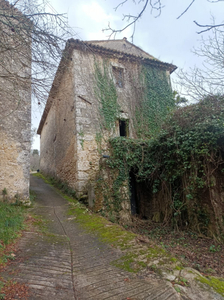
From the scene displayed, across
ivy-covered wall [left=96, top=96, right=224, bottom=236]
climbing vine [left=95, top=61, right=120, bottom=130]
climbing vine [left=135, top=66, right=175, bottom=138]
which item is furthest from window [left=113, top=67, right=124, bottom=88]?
ivy-covered wall [left=96, top=96, right=224, bottom=236]

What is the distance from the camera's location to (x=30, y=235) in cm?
368

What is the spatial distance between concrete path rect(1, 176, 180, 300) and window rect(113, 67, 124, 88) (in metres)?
7.67

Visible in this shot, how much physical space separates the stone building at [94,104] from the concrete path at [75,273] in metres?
4.03

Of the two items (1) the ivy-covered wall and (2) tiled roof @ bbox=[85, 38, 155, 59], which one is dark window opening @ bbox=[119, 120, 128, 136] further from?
(2) tiled roof @ bbox=[85, 38, 155, 59]

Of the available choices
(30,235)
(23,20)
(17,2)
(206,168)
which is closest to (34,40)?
(23,20)

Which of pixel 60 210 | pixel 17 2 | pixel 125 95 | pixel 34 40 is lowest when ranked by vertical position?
pixel 60 210

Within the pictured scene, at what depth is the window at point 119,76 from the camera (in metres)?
9.52

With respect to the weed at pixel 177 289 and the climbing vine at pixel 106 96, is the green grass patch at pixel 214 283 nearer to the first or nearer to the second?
the weed at pixel 177 289

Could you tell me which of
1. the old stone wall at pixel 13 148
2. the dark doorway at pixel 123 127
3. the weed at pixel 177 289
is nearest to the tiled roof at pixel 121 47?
the dark doorway at pixel 123 127

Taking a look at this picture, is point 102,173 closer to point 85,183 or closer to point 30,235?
point 85,183

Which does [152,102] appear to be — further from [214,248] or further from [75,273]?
[75,273]

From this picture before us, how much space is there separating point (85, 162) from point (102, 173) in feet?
4.27

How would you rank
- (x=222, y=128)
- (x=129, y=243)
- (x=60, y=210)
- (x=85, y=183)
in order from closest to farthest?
(x=129, y=243) < (x=222, y=128) < (x=60, y=210) < (x=85, y=183)

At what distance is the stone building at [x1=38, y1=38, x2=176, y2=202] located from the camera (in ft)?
25.8
